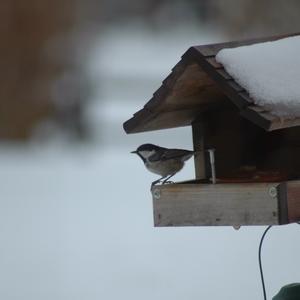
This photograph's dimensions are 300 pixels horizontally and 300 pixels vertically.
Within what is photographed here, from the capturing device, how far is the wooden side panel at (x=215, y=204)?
246 centimetres

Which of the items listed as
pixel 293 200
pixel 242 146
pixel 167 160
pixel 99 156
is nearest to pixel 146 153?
pixel 167 160

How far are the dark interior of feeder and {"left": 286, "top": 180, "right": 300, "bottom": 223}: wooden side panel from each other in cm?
40

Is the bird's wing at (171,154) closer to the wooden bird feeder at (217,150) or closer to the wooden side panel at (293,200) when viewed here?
the wooden bird feeder at (217,150)

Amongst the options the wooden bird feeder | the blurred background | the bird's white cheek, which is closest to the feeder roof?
the wooden bird feeder

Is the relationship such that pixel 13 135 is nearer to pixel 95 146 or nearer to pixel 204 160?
pixel 95 146

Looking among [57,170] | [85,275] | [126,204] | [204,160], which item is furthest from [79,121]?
[204,160]

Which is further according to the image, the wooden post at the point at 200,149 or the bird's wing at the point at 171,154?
the wooden post at the point at 200,149

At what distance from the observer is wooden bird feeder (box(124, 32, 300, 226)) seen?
246 centimetres

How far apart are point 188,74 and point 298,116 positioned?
1.01 feet

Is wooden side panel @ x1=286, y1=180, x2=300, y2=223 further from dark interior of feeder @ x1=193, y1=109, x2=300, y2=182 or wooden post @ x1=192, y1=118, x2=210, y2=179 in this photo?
wooden post @ x1=192, y1=118, x2=210, y2=179

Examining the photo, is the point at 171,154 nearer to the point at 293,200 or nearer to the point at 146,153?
the point at 146,153

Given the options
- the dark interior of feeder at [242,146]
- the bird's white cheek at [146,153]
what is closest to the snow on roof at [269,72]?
the dark interior of feeder at [242,146]

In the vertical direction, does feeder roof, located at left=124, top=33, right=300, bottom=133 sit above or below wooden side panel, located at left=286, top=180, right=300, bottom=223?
above

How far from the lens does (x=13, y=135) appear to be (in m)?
8.62
